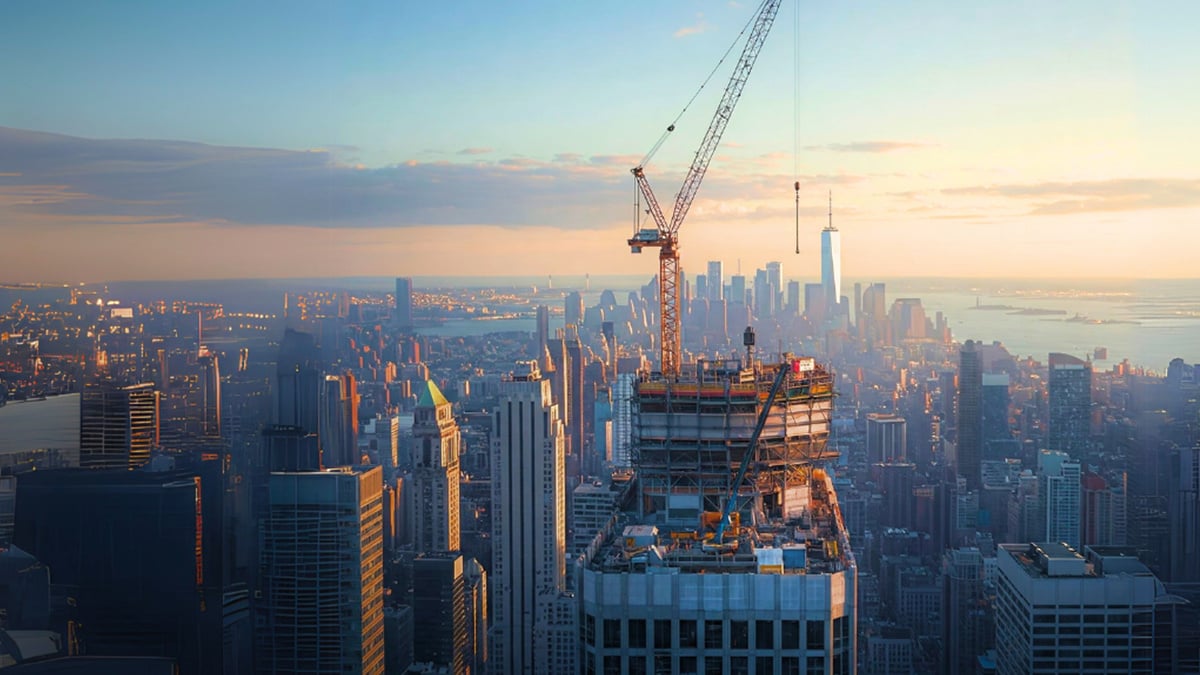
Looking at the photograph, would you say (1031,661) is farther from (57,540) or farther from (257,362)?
(57,540)

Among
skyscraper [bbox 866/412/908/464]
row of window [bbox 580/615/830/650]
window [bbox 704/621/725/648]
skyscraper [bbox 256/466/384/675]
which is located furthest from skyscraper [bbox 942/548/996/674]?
window [bbox 704/621/725/648]

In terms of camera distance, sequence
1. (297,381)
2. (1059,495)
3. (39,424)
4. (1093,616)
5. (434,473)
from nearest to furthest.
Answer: (39,424)
(297,381)
(1093,616)
(1059,495)
(434,473)

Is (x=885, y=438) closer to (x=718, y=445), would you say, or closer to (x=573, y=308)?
(x=573, y=308)

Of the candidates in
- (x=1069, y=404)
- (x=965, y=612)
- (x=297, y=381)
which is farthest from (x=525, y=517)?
(x=1069, y=404)

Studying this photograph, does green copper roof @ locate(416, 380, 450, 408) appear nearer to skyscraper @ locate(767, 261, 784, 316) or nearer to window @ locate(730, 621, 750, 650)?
skyscraper @ locate(767, 261, 784, 316)

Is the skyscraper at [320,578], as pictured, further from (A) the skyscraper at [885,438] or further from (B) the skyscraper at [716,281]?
(A) the skyscraper at [885,438]

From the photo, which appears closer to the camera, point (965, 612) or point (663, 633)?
point (663, 633)
